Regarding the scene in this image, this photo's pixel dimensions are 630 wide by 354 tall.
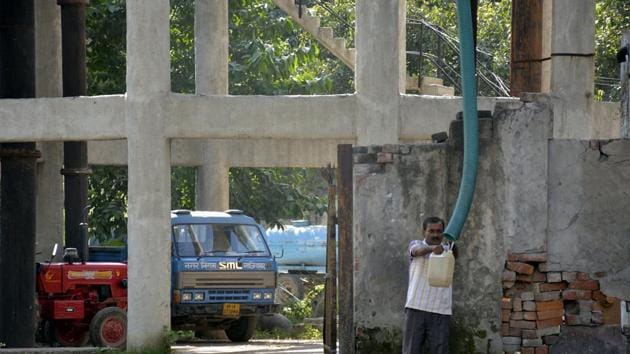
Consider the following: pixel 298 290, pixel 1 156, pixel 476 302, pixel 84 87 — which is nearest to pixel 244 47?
pixel 298 290

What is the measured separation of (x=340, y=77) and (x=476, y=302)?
2366 cm

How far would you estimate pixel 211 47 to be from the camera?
74.9 ft

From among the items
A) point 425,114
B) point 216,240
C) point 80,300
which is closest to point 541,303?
point 425,114

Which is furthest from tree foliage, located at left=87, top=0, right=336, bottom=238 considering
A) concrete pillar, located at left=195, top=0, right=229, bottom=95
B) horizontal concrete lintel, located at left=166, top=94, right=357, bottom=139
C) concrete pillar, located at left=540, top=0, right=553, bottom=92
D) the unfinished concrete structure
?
horizontal concrete lintel, located at left=166, top=94, right=357, bottom=139

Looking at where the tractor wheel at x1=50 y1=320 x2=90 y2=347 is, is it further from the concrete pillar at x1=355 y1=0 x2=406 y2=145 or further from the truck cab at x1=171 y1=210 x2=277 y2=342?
the concrete pillar at x1=355 y1=0 x2=406 y2=145

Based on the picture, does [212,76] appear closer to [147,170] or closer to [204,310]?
[204,310]

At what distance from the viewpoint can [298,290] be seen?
99.9ft

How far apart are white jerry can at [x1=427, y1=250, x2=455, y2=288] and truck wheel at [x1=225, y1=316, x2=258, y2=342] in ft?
32.4

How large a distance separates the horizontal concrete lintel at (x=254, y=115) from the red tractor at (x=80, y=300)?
3345mm

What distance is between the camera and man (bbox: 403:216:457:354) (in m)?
11.2

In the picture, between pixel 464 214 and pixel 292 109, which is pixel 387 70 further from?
pixel 464 214

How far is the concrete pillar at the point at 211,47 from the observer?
22609 mm

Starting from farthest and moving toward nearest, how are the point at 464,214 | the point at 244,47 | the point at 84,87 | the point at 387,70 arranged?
the point at 244,47 < the point at 84,87 < the point at 387,70 < the point at 464,214

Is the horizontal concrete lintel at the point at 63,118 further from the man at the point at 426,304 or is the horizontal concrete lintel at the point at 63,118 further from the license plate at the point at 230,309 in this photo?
the man at the point at 426,304
